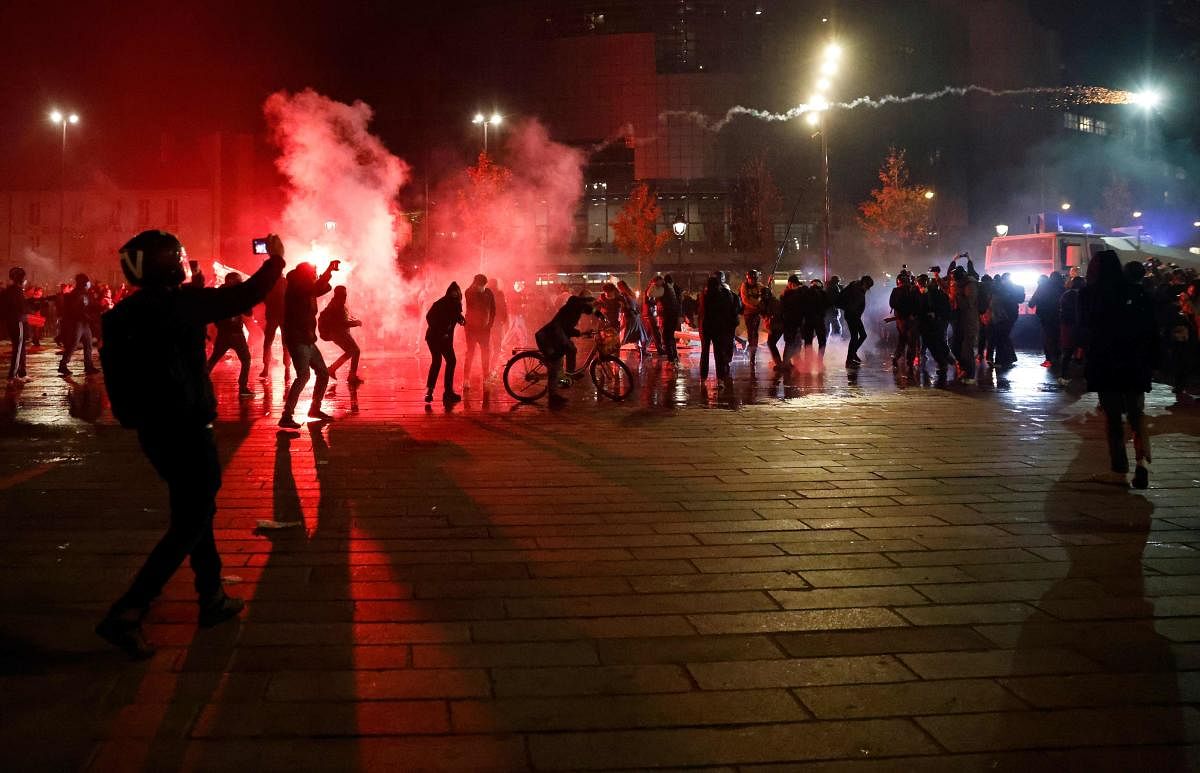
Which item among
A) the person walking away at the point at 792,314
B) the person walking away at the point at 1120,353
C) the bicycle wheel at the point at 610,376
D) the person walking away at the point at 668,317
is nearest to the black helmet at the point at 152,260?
the person walking away at the point at 1120,353

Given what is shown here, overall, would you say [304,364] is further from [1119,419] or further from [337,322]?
[1119,419]

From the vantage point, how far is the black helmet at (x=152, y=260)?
13.6 ft

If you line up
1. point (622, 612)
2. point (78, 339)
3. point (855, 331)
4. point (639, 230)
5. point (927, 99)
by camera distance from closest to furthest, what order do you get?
point (622, 612) < point (78, 339) < point (855, 331) < point (639, 230) < point (927, 99)

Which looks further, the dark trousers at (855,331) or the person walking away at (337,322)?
the dark trousers at (855,331)

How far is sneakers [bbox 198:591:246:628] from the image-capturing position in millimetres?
4324

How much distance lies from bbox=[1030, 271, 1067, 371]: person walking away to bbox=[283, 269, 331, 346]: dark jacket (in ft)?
42.6

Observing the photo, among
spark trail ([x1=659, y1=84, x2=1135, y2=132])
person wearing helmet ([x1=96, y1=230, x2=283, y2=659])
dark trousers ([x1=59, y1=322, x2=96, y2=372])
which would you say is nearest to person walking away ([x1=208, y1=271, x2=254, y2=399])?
dark trousers ([x1=59, y1=322, x2=96, y2=372])

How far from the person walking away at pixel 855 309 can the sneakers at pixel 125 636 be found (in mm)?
16306

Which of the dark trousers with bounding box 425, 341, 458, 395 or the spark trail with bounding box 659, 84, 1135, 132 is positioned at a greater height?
the spark trail with bounding box 659, 84, 1135, 132

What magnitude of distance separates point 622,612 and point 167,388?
212 cm

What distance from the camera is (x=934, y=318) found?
1736 centimetres

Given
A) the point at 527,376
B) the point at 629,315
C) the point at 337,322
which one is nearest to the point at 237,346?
the point at 337,322

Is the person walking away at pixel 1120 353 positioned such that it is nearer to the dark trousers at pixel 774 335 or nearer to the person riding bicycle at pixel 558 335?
the person riding bicycle at pixel 558 335

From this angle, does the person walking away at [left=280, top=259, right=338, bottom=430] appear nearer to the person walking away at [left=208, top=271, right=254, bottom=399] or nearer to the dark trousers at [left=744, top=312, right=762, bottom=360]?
the person walking away at [left=208, top=271, right=254, bottom=399]
